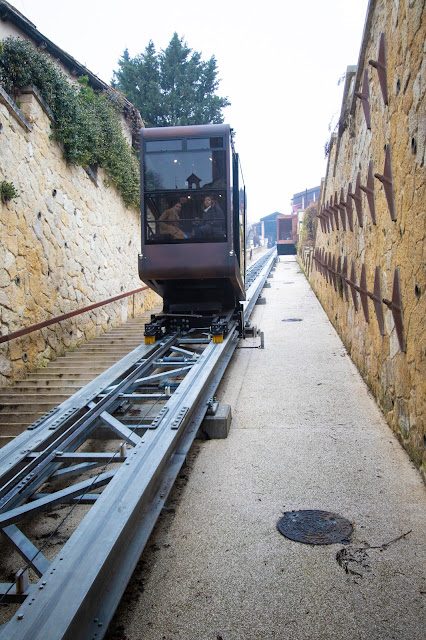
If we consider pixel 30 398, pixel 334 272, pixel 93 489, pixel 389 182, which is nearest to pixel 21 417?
pixel 30 398

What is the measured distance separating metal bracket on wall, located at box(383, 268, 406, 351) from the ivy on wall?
5.75 meters

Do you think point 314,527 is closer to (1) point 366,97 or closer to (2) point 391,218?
(2) point 391,218

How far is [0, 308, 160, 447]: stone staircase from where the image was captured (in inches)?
232

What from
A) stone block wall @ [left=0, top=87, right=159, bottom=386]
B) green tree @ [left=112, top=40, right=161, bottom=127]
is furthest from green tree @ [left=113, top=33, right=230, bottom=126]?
stone block wall @ [left=0, top=87, right=159, bottom=386]

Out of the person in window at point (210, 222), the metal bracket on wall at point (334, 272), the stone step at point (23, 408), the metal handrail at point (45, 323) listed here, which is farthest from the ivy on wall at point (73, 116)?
the metal bracket on wall at point (334, 272)

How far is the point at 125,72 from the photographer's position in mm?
28797

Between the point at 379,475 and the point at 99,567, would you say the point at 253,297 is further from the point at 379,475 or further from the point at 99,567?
the point at 99,567

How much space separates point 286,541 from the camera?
3.31 meters

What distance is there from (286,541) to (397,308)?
7.67 feet

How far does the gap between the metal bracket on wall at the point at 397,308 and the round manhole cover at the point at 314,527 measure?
1714mm

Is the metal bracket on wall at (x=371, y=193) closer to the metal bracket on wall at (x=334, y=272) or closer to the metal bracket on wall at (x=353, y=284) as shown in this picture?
the metal bracket on wall at (x=353, y=284)

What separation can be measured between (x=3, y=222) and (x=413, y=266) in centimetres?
502

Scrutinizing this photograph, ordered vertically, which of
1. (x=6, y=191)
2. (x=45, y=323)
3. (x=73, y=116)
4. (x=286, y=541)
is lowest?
(x=286, y=541)

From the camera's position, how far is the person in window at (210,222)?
795 centimetres
